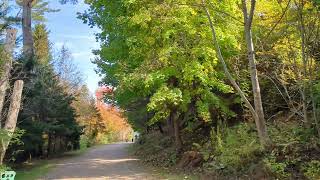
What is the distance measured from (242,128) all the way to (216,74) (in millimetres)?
2461

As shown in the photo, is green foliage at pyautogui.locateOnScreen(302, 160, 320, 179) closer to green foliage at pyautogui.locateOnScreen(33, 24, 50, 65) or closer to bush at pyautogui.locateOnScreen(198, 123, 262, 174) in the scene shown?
bush at pyautogui.locateOnScreen(198, 123, 262, 174)

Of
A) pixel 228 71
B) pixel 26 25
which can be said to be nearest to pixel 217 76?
pixel 228 71

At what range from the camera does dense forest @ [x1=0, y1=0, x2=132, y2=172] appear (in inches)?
529

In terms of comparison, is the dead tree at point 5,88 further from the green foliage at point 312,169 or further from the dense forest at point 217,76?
the green foliage at point 312,169

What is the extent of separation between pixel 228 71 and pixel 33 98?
41.8ft

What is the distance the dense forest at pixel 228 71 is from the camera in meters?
11.2

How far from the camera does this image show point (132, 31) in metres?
16.2

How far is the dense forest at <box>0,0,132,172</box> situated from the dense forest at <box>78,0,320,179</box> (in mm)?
3893

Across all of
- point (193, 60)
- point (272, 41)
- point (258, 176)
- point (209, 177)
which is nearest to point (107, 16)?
point (193, 60)

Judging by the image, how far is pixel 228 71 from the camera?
14711mm

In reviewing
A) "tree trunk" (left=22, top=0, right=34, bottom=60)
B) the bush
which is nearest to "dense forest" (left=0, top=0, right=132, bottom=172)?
"tree trunk" (left=22, top=0, right=34, bottom=60)

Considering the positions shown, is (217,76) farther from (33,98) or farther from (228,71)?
(33,98)

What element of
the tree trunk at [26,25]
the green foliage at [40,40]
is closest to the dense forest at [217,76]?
the tree trunk at [26,25]

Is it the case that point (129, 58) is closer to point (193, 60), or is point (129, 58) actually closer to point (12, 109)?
point (193, 60)
